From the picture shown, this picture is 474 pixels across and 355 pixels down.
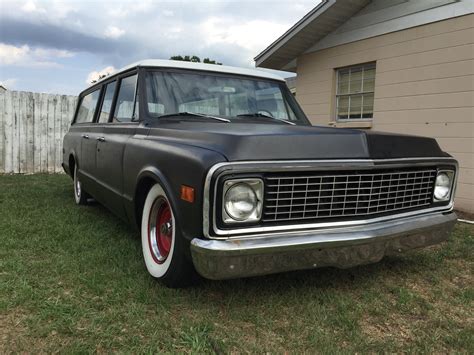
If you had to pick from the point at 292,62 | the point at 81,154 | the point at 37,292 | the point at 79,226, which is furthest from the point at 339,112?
the point at 37,292

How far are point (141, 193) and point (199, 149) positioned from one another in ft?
3.21

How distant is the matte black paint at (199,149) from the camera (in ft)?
7.83

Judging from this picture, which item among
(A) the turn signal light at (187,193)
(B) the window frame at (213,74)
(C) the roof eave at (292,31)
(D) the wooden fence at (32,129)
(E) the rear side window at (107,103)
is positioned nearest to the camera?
(A) the turn signal light at (187,193)

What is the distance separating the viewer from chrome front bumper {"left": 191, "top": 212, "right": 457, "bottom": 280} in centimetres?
229

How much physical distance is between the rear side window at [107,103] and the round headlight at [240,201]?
2.56m

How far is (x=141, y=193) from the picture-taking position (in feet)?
10.8

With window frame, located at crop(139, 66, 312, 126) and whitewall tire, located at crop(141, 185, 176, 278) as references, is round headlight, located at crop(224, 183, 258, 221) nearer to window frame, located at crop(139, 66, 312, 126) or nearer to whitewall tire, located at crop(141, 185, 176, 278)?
whitewall tire, located at crop(141, 185, 176, 278)

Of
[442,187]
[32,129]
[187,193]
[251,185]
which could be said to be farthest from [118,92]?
[32,129]

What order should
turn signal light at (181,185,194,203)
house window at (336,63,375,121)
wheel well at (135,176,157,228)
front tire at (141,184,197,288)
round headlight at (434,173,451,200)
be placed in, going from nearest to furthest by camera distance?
turn signal light at (181,185,194,203)
front tire at (141,184,197,288)
wheel well at (135,176,157,228)
round headlight at (434,173,451,200)
house window at (336,63,375,121)

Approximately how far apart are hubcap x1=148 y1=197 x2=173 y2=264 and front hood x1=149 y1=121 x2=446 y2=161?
513mm

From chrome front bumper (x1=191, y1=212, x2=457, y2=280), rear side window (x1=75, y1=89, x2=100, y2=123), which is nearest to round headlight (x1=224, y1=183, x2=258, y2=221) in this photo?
chrome front bumper (x1=191, y1=212, x2=457, y2=280)

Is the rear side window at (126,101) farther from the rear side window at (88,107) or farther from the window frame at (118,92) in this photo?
the rear side window at (88,107)

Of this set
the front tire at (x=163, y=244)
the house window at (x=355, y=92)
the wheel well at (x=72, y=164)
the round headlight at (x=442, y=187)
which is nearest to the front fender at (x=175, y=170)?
the front tire at (x=163, y=244)

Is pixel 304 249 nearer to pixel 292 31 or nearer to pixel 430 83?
pixel 430 83
